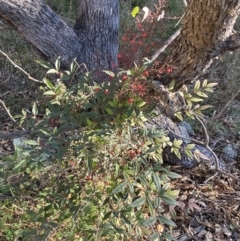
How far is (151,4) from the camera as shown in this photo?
4676 millimetres

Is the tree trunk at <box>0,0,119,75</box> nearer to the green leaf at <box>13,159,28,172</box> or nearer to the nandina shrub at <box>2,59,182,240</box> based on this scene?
the nandina shrub at <box>2,59,182,240</box>

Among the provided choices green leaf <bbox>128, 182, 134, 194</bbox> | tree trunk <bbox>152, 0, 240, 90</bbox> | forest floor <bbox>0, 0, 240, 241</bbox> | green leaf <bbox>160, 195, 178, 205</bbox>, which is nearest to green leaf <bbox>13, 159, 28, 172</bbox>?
green leaf <bbox>128, 182, 134, 194</bbox>

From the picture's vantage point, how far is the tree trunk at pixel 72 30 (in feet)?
8.36

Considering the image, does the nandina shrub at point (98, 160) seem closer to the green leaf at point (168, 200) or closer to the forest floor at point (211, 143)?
the green leaf at point (168, 200)

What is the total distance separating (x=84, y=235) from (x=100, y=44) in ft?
4.02

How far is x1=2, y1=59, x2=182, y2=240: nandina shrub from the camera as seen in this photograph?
178cm

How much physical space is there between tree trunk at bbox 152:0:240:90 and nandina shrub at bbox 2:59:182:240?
0.33m

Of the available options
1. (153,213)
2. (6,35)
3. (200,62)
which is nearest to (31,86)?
(6,35)

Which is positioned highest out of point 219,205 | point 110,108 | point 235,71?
point 110,108

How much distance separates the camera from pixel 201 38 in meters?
2.29

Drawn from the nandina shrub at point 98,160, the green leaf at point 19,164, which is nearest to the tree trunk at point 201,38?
the nandina shrub at point 98,160

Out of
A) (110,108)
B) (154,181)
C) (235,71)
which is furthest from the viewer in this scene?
(235,71)

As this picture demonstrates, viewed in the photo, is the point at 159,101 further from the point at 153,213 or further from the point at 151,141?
the point at 153,213

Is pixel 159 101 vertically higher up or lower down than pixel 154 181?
higher up
